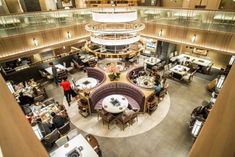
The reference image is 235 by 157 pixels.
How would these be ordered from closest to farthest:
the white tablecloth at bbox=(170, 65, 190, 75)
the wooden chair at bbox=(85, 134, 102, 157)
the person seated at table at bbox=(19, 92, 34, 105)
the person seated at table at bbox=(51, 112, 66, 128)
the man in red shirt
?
the wooden chair at bbox=(85, 134, 102, 157) < the person seated at table at bbox=(51, 112, 66, 128) < the person seated at table at bbox=(19, 92, 34, 105) < the man in red shirt < the white tablecloth at bbox=(170, 65, 190, 75)

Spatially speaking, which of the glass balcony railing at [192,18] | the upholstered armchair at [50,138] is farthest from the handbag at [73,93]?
the glass balcony railing at [192,18]

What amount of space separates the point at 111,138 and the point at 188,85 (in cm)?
643

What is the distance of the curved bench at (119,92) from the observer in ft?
23.5

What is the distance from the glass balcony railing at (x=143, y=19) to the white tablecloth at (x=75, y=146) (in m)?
6.43

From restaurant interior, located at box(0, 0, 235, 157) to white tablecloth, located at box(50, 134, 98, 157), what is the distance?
3 cm

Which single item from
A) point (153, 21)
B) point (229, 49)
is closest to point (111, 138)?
point (229, 49)

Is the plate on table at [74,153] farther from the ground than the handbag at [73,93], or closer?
farther from the ground

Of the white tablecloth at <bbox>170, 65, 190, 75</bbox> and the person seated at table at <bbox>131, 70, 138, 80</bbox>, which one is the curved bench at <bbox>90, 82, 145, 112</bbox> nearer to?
the person seated at table at <bbox>131, 70, 138, 80</bbox>

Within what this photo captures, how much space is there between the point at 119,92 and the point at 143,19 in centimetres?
582

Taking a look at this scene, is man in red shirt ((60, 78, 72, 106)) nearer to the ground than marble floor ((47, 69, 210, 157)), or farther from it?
farther from it

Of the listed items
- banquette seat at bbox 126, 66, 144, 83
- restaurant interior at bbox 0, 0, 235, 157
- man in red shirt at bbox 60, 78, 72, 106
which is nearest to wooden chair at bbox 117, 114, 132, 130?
restaurant interior at bbox 0, 0, 235, 157

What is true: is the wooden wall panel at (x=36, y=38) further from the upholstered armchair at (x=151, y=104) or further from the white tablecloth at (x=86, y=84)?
the upholstered armchair at (x=151, y=104)

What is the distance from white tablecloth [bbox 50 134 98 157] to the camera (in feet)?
14.3

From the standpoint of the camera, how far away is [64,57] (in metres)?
11.3
